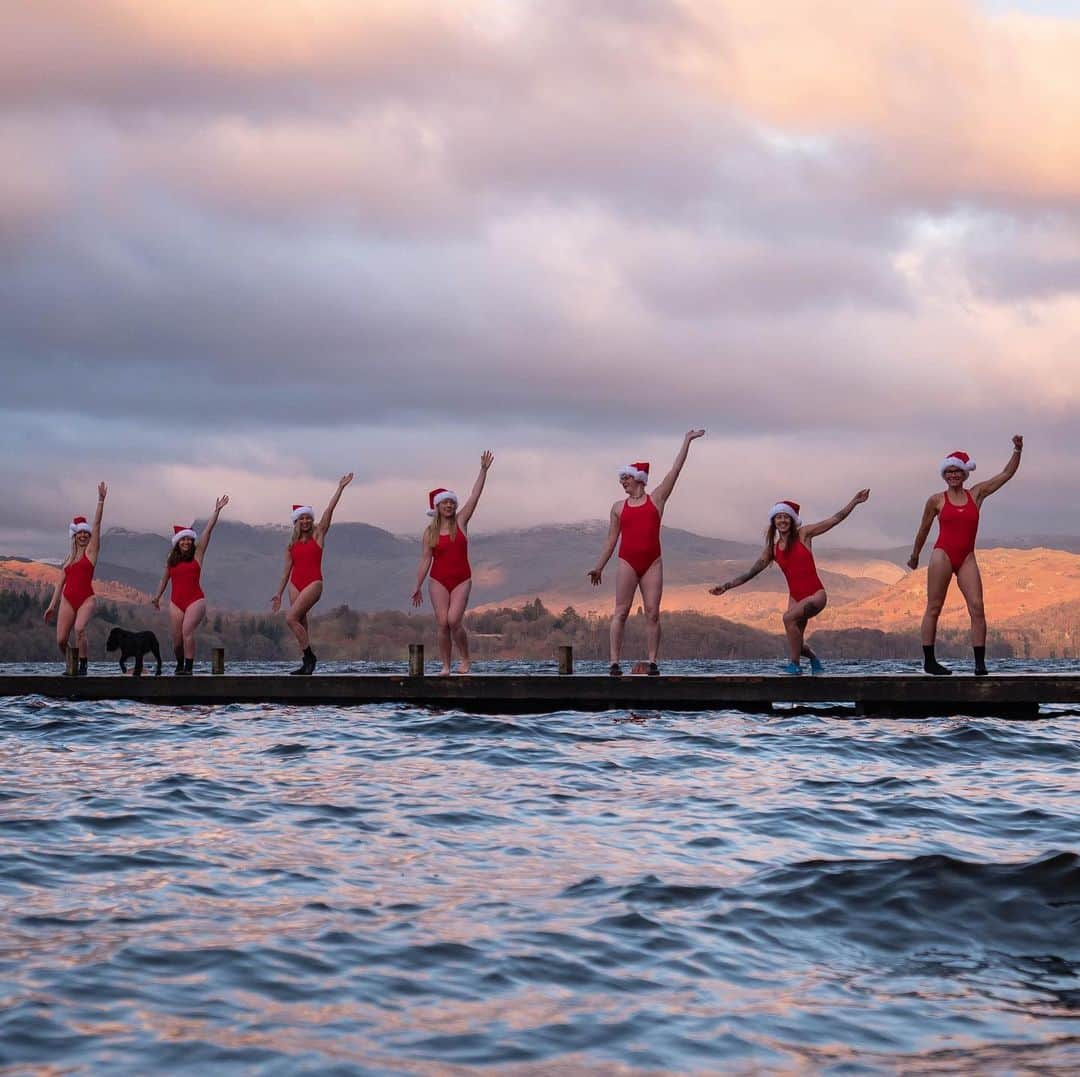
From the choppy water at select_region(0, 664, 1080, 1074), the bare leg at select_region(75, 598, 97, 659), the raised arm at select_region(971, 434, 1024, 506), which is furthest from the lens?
the bare leg at select_region(75, 598, 97, 659)

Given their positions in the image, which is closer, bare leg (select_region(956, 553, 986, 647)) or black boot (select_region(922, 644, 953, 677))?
bare leg (select_region(956, 553, 986, 647))

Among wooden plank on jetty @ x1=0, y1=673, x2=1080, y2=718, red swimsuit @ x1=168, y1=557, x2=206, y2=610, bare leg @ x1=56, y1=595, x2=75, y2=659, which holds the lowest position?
wooden plank on jetty @ x1=0, y1=673, x2=1080, y2=718

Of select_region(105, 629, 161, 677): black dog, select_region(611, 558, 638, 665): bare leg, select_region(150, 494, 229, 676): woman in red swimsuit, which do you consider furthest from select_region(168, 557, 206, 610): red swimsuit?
select_region(611, 558, 638, 665): bare leg

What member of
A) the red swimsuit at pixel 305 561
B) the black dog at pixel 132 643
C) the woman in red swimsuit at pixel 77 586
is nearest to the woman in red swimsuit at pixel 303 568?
the red swimsuit at pixel 305 561

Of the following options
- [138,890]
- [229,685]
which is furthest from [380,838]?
[229,685]

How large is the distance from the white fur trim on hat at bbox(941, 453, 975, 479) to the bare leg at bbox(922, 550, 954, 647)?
1062mm

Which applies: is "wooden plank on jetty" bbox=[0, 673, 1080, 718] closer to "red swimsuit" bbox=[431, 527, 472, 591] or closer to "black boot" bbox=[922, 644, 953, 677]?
"black boot" bbox=[922, 644, 953, 677]

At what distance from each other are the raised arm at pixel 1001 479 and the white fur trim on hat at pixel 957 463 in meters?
0.30

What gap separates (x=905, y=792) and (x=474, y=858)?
4747mm

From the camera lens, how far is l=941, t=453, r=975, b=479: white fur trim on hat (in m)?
18.7

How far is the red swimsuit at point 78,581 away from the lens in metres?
24.5

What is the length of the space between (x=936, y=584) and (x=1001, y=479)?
1496 mm

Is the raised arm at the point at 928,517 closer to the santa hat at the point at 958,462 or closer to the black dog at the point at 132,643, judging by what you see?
the santa hat at the point at 958,462

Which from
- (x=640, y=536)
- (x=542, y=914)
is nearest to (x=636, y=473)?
(x=640, y=536)
